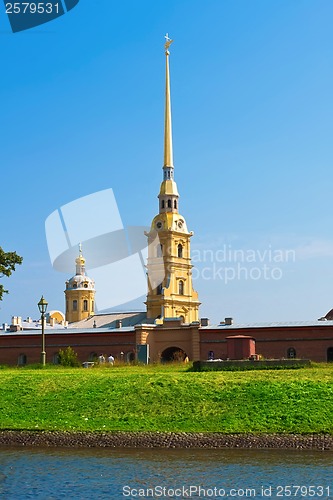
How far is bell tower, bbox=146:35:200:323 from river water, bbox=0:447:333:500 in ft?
189

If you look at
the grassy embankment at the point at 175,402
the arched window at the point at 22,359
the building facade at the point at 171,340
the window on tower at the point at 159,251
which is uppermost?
the window on tower at the point at 159,251

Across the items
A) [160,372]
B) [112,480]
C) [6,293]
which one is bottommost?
[112,480]

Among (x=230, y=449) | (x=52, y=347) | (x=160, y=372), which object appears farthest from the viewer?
(x=52, y=347)

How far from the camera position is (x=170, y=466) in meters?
22.4

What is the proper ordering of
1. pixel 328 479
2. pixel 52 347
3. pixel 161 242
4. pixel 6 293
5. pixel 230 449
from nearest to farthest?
pixel 328 479
pixel 230 449
pixel 6 293
pixel 52 347
pixel 161 242

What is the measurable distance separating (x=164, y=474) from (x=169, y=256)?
63121mm

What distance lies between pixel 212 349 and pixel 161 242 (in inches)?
1370

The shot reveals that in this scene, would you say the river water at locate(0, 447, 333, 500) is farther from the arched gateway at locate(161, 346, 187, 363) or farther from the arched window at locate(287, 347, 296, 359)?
the arched gateway at locate(161, 346, 187, 363)

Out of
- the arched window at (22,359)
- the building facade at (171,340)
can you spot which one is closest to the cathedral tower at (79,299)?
the building facade at (171,340)

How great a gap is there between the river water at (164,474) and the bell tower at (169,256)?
57.6 meters

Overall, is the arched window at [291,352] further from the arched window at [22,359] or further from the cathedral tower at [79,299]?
the cathedral tower at [79,299]

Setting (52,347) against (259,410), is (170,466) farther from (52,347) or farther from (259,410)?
(52,347)

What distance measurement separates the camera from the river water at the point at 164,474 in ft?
62.6

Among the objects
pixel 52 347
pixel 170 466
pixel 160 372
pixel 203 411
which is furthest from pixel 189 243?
pixel 170 466
